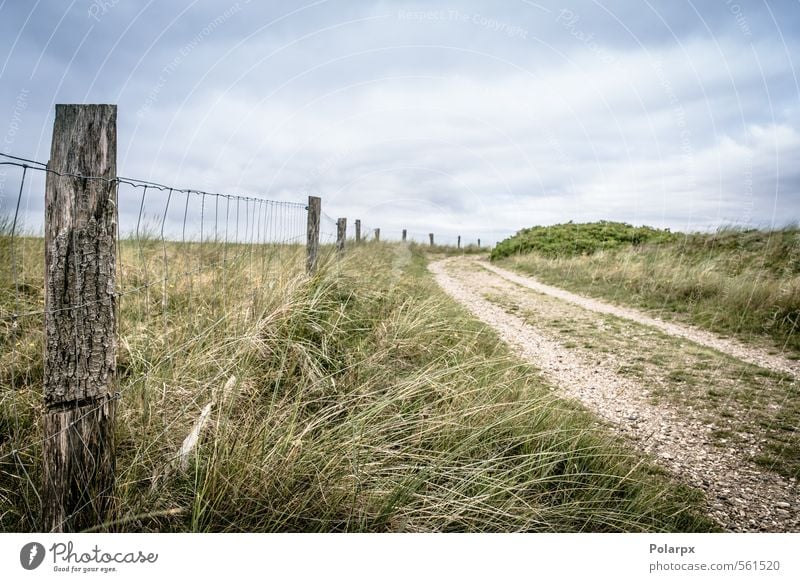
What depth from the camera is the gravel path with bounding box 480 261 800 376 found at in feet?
16.7

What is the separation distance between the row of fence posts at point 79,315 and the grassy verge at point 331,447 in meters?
0.19

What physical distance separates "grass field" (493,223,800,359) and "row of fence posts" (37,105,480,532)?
6735mm

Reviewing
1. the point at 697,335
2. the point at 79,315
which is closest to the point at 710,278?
the point at 697,335

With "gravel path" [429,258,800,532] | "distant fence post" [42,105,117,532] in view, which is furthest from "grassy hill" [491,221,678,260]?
"distant fence post" [42,105,117,532]

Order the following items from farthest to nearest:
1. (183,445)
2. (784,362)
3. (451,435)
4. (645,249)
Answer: (645,249)
(784,362)
(451,435)
(183,445)

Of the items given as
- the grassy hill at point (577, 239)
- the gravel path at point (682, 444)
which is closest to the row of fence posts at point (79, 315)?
the gravel path at point (682, 444)

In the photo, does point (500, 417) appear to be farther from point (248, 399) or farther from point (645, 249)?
point (645, 249)

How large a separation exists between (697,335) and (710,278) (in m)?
3.07

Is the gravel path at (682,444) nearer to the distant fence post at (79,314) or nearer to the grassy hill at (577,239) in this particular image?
the distant fence post at (79,314)

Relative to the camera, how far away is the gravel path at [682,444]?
98.2 inches

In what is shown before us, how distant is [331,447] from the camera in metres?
2.24

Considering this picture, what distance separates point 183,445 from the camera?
2.13m
